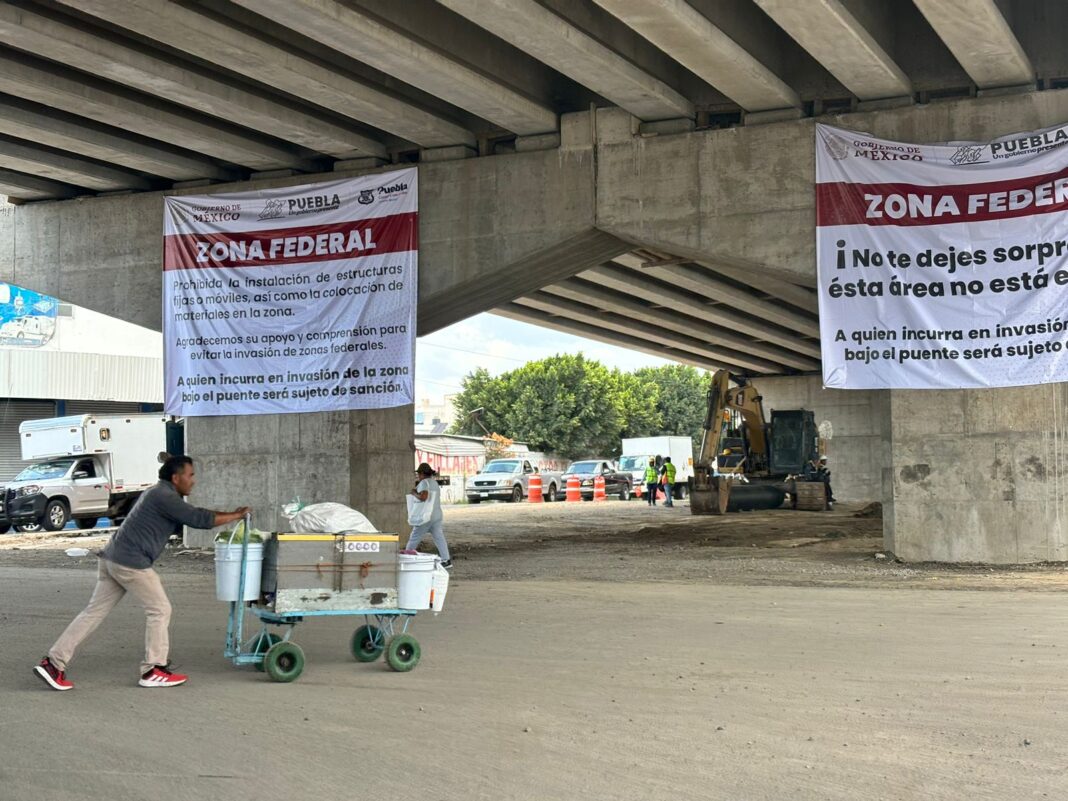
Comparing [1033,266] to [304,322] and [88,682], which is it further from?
[88,682]

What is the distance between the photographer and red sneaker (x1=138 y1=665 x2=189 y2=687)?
7.96 metres

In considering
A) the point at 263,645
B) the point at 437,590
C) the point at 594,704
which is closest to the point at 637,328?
the point at 437,590

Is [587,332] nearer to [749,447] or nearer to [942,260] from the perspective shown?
[749,447]

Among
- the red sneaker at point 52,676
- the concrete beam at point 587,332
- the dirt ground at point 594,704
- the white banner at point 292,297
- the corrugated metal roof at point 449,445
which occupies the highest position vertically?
the concrete beam at point 587,332

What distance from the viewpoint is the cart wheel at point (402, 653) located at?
8617mm

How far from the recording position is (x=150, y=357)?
48906 mm

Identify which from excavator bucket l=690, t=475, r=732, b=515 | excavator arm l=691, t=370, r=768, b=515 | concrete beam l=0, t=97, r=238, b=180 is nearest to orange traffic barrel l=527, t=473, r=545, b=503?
excavator arm l=691, t=370, r=768, b=515

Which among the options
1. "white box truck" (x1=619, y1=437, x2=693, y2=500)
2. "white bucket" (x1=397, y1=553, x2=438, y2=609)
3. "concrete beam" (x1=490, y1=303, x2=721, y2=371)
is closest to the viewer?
"white bucket" (x1=397, y1=553, x2=438, y2=609)

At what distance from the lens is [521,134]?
1798cm

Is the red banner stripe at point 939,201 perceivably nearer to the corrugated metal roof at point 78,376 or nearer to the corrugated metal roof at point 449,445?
the corrugated metal roof at point 78,376

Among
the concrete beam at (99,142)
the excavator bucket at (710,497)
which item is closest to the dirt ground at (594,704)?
the concrete beam at (99,142)

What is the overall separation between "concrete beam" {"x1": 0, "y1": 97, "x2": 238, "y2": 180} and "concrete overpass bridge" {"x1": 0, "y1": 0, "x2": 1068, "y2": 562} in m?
0.05

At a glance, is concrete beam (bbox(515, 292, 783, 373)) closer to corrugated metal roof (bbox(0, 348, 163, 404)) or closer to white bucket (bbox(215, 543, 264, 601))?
white bucket (bbox(215, 543, 264, 601))

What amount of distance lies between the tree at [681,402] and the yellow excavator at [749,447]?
50.0 metres
